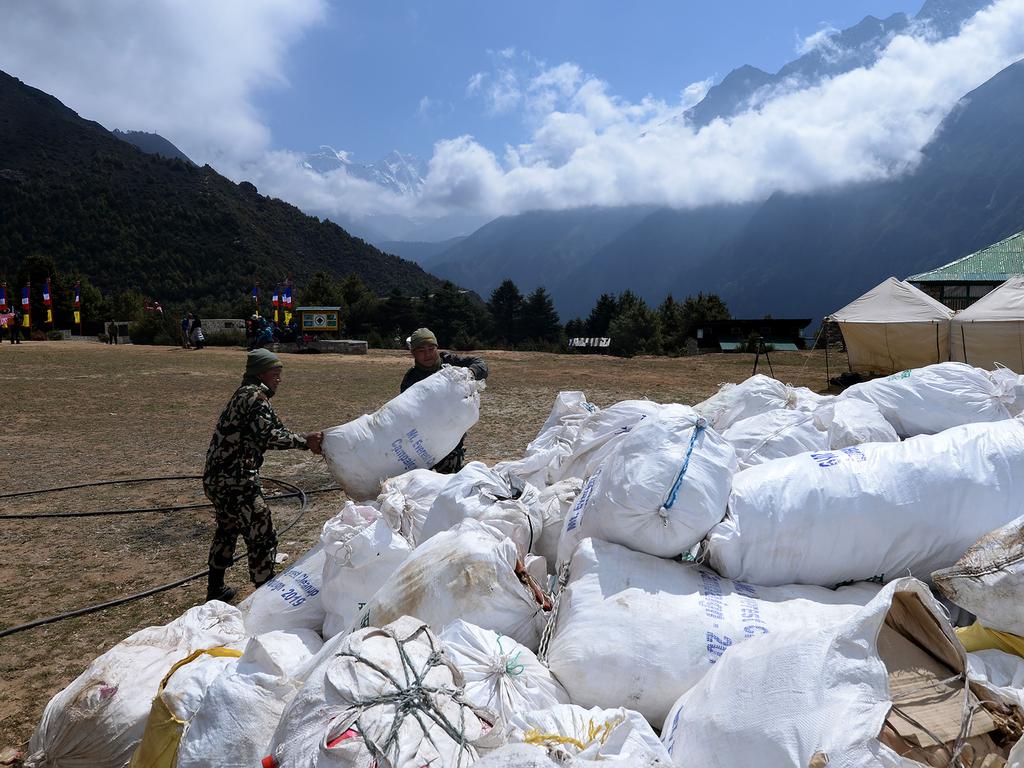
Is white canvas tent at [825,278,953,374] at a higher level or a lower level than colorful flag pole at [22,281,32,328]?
lower

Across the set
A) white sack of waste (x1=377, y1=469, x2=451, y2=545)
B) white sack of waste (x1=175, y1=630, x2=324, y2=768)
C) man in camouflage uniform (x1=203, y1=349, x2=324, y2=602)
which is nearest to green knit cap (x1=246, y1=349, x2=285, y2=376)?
man in camouflage uniform (x1=203, y1=349, x2=324, y2=602)

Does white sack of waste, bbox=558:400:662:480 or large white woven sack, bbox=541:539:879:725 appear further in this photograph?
white sack of waste, bbox=558:400:662:480

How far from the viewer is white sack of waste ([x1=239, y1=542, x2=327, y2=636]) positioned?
2586 mm

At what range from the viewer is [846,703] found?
1246 millimetres

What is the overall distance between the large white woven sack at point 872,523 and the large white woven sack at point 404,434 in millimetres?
2198

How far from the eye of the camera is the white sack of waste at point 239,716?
164 cm

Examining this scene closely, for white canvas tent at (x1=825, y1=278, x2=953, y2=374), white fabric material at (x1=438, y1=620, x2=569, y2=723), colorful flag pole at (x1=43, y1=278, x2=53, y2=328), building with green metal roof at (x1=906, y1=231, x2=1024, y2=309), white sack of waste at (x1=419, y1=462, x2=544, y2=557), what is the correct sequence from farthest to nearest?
colorful flag pole at (x1=43, y1=278, x2=53, y2=328) < building with green metal roof at (x1=906, y1=231, x2=1024, y2=309) < white canvas tent at (x1=825, y1=278, x2=953, y2=374) < white sack of waste at (x1=419, y1=462, x2=544, y2=557) < white fabric material at (x1=438, y1=620, x2=569, y2=723)

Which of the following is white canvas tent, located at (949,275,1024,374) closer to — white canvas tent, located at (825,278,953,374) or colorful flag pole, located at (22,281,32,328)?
white canvas tent, located at (825,278,953,374)

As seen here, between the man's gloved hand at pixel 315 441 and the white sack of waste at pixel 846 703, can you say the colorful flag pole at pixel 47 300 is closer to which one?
the man's gloved hand at pixel 315 441

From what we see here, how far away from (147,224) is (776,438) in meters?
68.6

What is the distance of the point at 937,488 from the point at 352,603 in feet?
6.63

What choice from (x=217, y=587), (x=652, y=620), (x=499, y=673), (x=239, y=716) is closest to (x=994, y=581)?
(x=652, y=620)

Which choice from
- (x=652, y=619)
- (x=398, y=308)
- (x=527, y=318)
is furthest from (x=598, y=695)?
(x=527, y=318)

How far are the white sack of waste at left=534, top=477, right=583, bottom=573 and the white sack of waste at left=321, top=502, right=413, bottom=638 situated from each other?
1.81ft
